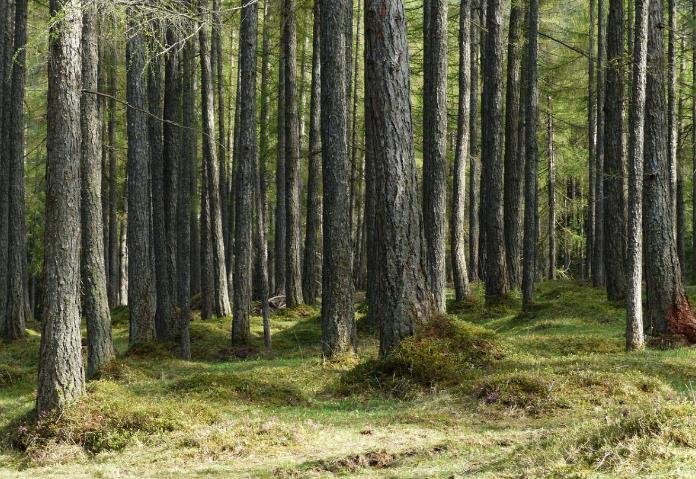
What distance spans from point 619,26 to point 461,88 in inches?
173

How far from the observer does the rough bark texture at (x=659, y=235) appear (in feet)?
44.7

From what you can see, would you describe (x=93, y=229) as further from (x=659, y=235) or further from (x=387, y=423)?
(x=659, y=235)

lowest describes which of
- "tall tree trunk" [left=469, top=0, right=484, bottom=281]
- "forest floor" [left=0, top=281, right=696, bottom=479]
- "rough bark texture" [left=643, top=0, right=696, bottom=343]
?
"forest floor" [left=0, top=281, right=696, bottom=479]

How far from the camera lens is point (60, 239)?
9.48 m

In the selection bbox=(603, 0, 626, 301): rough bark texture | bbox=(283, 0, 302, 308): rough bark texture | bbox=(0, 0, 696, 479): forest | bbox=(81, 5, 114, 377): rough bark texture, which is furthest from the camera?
bbox=(283, 0, 302, 308): rough bark texture

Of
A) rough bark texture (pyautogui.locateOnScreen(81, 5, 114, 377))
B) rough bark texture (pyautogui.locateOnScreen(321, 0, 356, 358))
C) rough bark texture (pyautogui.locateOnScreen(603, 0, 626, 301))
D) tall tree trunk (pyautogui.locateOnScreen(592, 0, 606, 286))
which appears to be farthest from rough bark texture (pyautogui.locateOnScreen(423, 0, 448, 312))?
tall tree trunk (pyautogui.locateOnScreen(592, 0, 606, 286))

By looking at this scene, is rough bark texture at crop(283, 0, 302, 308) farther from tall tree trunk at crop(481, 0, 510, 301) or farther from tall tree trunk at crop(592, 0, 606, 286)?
tall tree trunk at crop(592, 0, 606, 286)

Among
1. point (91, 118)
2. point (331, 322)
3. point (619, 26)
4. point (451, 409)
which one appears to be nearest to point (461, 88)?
point (619, 26)

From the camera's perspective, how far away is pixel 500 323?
60.7ft

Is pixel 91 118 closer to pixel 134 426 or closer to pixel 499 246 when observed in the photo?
pixel 134 426

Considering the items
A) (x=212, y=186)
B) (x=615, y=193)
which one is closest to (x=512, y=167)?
(x=615, y=193)

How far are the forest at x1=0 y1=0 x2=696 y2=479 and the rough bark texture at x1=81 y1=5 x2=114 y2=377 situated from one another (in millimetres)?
Result: 39

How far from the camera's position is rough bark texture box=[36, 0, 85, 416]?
31.0ft

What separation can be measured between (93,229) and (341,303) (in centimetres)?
468
